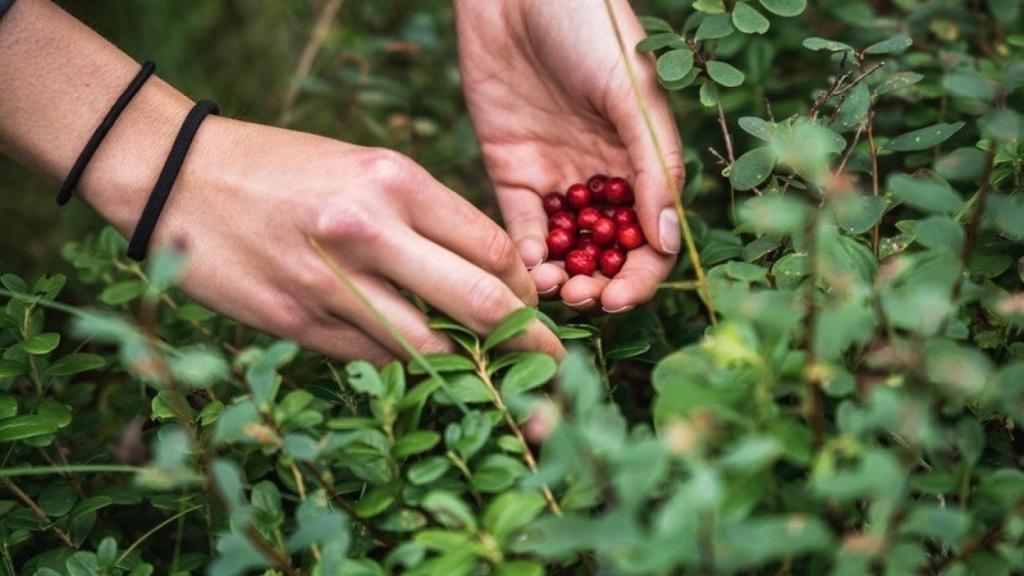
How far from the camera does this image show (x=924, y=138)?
1.79m

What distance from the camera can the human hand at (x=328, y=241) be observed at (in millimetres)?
1625

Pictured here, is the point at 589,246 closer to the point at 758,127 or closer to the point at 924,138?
the point at 758,127

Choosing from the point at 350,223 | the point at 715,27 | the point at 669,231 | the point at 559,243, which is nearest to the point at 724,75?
the point at 715,27

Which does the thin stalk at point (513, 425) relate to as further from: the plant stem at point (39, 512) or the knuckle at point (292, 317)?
the plant stem at point (39, 512)

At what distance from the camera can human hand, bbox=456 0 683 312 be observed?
211 cm

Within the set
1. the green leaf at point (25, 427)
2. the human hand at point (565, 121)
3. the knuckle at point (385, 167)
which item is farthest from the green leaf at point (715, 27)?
the green leaf at point (25, 427)

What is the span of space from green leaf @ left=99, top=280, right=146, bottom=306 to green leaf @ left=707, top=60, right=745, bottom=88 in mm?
1335

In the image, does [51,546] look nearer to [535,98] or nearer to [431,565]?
[431,565]

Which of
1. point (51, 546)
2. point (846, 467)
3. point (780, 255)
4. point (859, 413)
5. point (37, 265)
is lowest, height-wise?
point (37, 265)

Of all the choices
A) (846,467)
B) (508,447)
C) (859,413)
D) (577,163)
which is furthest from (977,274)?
(577,163)

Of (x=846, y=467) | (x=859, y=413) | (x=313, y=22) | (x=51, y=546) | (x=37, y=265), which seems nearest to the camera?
(x=859, y=413)

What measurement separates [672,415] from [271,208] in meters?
0.90

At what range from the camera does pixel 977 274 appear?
168 centimetres

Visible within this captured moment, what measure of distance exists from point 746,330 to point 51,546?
4.70ft
